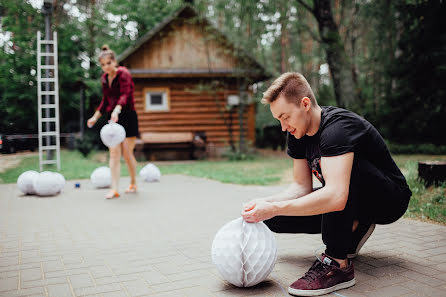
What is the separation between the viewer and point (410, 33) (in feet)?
39.7

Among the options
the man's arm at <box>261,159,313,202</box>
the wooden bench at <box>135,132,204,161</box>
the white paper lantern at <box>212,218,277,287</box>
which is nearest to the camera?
the white paper lantern at <box>212,218,277,287</box>

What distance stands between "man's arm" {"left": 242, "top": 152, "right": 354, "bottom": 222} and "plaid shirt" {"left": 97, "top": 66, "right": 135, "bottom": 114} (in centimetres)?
400

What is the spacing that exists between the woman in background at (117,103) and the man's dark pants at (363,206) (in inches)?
159

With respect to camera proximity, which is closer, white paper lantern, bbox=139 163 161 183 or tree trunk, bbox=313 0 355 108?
white paper lantern, bbox=139 163 161 183

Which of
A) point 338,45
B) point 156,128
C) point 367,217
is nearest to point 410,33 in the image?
point 338,45

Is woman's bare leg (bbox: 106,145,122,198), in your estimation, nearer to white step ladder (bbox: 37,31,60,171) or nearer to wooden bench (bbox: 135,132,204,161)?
white step ladder (bbox: 37,31,60,171)

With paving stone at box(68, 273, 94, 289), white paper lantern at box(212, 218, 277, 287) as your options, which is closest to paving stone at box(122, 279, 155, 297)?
paving stone at box(68, 273, 94, 289)

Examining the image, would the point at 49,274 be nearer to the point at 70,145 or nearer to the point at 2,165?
the point at 2,165

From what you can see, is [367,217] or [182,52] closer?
[367,217]

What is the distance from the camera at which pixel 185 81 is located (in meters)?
15.8

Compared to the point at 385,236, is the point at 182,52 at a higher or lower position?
higher

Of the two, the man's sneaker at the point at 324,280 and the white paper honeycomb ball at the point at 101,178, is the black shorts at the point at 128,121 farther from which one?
the man's sneaker at the point at 324,280

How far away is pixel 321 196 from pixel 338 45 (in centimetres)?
1127

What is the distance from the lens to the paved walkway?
8.07 feet
